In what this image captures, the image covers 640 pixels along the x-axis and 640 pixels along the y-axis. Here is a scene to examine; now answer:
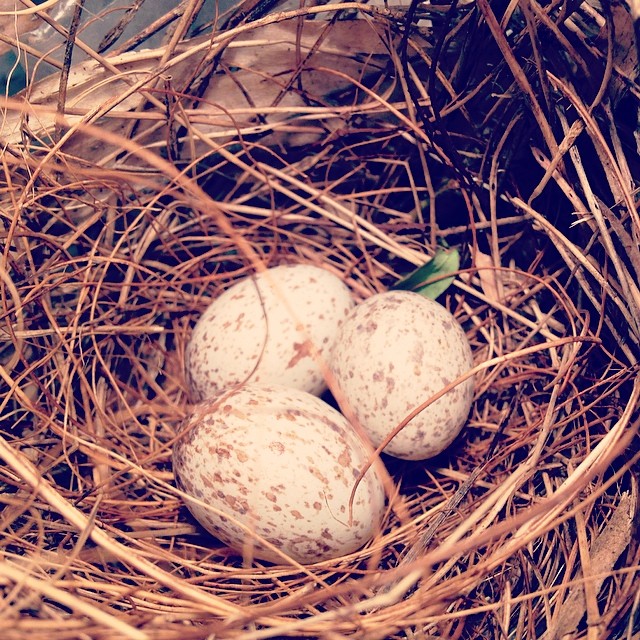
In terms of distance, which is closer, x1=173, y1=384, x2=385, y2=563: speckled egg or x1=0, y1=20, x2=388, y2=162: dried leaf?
x1=173, y1=384, x2=385, y2=563: speckled egg

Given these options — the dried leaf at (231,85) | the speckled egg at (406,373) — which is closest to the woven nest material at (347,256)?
the dried leaf at (231,85)

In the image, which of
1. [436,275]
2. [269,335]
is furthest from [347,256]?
[269,335]

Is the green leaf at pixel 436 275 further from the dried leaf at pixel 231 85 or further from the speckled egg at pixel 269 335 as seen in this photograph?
the dried leaf at pixel 231 85

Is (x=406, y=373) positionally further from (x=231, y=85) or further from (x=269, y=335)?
(x=231, y=85)

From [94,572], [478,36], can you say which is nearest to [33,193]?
[94,572]

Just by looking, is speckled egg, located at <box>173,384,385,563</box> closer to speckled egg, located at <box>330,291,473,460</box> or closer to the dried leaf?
speckled egg, located at <box>330,291,473,460</box>

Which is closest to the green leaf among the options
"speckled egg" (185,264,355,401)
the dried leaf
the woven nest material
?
the woven nest material
